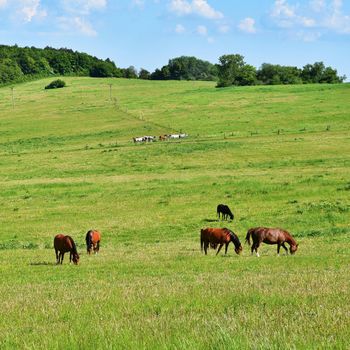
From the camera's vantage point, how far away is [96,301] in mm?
11141

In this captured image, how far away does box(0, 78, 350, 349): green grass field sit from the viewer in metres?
7.75

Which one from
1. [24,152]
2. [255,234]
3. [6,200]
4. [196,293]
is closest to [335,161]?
[6,200]

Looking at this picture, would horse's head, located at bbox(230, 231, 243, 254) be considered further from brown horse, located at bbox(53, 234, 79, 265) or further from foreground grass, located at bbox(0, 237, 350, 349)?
brown horse, located at bbox(53, 234, 79, 265)

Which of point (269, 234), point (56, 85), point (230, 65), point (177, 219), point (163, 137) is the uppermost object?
point (230, 65)

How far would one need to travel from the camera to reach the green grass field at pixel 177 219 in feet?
25.4

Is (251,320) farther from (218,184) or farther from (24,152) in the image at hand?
(24,152)

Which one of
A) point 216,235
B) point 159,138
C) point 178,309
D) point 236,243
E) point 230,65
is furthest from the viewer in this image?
point 230,65

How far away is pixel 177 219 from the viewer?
124ft

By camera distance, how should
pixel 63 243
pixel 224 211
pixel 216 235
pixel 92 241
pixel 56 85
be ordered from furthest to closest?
1. pixel 56 85
2. pixel 224 211
3. pixel 92 241
4. pixel 216 235
5. pixel 63 243

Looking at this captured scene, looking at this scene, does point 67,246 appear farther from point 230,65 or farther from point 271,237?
point 230,65

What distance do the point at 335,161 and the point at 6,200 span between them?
31.3 m

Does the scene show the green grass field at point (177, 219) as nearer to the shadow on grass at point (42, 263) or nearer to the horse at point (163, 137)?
the shadow on grass at point (42, 263)

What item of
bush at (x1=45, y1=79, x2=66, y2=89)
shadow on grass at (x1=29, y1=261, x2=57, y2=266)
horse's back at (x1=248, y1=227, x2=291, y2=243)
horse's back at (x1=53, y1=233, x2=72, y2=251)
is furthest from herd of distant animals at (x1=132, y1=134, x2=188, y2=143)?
bush at (x1=45, y1=79, x2=66, y2=89)

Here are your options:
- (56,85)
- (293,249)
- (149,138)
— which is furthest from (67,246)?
(56,85)
